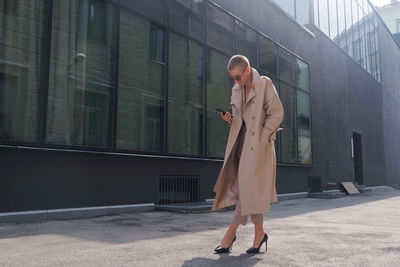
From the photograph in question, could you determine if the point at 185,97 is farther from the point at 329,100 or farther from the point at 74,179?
the point at 329,100

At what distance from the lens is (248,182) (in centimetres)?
317

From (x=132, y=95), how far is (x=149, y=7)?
2.03m

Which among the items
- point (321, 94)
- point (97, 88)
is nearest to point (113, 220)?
point (97, 88)

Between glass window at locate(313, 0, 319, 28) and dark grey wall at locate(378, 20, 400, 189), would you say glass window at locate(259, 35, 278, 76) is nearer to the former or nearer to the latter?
glass window at locate(313, 0, 319, 28)

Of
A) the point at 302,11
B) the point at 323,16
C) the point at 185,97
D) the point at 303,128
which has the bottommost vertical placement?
the point at 303,128

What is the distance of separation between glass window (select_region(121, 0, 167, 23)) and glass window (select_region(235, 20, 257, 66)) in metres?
3.21

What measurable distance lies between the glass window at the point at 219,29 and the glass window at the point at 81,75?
3.28m

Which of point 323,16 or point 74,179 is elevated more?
point 323,16

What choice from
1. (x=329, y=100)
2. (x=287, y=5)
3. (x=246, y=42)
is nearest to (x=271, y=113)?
(x=246, y=42)

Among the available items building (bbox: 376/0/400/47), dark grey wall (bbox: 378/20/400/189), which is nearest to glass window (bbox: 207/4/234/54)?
dark grey wall (bbox: 378/20/400/189)

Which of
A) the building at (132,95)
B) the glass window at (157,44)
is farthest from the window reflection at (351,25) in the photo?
the glass window at (157,44)

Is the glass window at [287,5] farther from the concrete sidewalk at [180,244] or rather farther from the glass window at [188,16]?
the concrete sidewalk at [180,244]

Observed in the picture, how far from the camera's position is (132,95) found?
7.43 metres

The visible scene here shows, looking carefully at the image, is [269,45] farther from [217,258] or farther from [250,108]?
[217,258]
